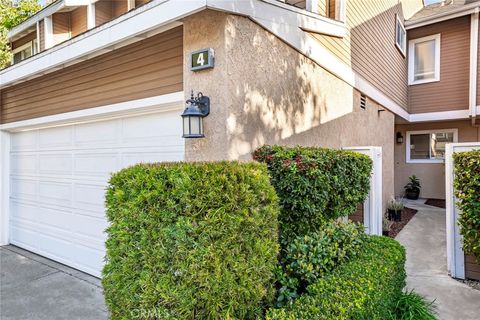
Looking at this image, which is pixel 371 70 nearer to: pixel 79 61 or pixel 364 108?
pixel 364 108

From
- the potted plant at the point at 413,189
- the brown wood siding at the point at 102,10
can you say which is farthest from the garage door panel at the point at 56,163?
the potted plant at the point at 413,189

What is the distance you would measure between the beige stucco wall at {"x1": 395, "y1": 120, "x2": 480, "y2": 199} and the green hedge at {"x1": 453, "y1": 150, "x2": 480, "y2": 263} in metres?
8.07

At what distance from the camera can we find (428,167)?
11602mm

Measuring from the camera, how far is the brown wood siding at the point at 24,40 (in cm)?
978

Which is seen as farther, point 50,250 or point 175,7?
point 50,250

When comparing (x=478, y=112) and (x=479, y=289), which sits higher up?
(x=478, y=112)

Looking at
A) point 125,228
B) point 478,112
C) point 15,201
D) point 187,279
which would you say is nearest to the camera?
point 187,279

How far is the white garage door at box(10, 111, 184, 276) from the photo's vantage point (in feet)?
14.6

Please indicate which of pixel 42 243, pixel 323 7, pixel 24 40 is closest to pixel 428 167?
pixel 323 7

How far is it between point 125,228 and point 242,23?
2.60m

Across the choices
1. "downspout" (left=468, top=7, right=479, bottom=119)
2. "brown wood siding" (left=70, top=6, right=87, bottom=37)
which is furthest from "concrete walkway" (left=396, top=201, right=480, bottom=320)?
"brown wood siding" (left=70, top=6, right=87, bottom=37)

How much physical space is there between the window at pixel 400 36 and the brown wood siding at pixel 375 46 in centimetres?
23

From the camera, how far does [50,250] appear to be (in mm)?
6055

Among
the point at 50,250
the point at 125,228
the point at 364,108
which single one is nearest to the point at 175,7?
the point at 125,228
